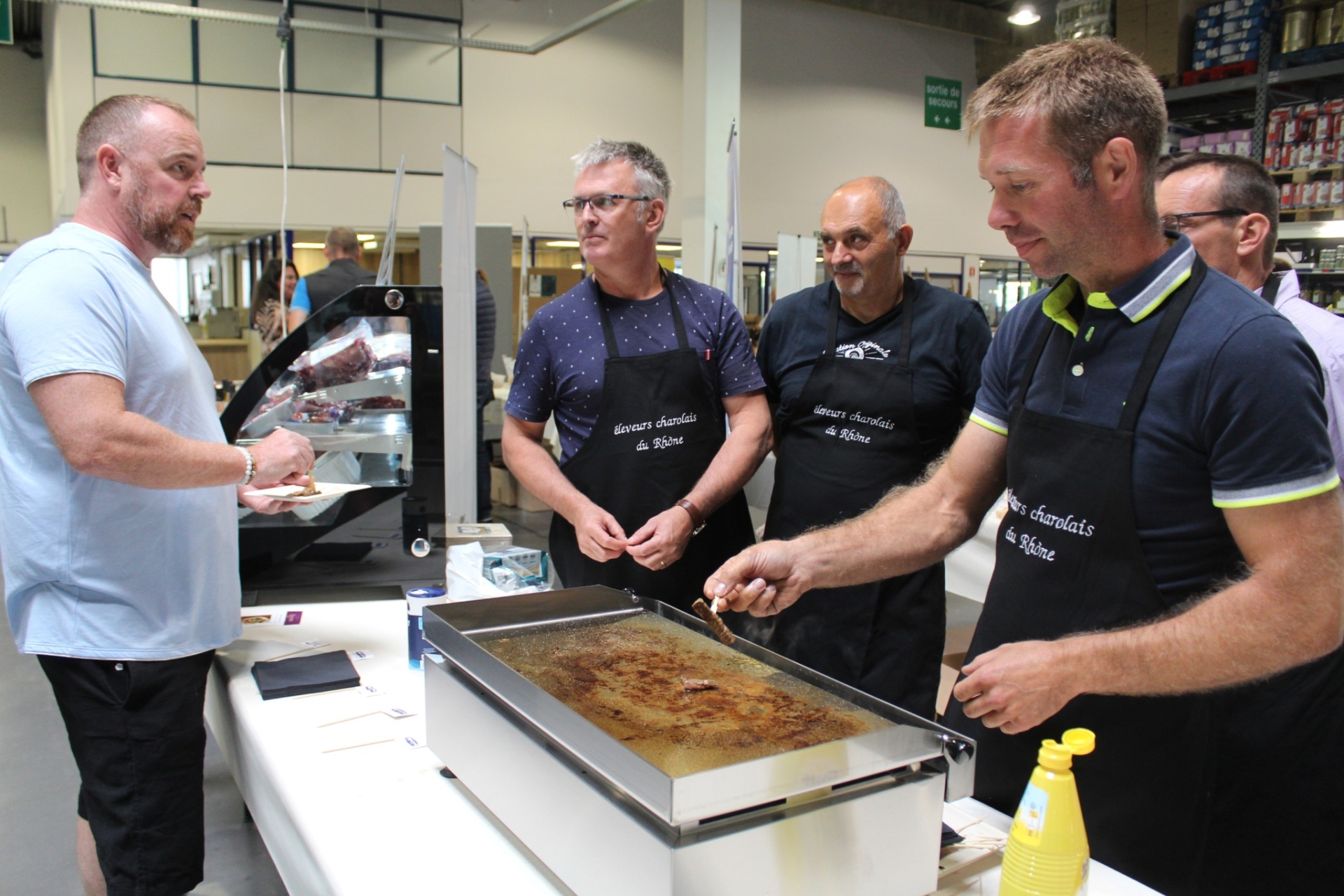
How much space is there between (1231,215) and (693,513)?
1293mm

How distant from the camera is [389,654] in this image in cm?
180

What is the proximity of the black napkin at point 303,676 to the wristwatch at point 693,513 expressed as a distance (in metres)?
0.72

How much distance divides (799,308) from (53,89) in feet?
35.6

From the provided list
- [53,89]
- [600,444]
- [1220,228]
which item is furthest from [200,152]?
[53,89]

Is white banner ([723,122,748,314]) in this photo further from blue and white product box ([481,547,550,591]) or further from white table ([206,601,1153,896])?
white table ([206,601,1153,896])

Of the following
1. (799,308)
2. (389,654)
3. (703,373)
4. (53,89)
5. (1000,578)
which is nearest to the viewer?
(1000,578)

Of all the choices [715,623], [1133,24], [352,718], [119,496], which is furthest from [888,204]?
[1133,24]

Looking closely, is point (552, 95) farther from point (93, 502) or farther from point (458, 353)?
point (93, 502)

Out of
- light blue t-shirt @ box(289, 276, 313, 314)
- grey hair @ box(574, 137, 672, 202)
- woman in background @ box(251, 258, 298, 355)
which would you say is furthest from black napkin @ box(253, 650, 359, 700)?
woman in background @ box(251, 258, 298, 355)

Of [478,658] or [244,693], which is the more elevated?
[478,658]

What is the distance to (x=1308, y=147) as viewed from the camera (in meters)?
5.10

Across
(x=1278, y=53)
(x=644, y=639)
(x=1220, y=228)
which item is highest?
(x=1278, y=53)

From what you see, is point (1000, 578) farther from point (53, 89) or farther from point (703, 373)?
point (53, 89)

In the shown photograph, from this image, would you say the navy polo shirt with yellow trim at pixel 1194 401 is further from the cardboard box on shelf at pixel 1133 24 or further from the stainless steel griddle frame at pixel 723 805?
the cardboard box on shelf at pixel 1133 24
